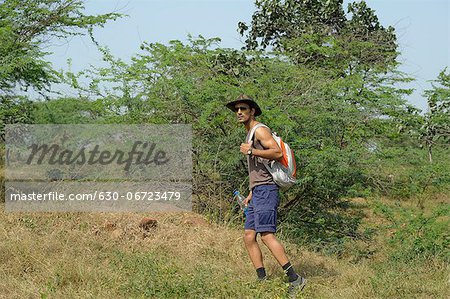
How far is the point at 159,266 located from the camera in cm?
596

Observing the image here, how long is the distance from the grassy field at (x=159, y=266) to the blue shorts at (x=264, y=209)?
476 mm

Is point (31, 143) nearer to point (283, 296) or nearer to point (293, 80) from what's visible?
point (293, 80)

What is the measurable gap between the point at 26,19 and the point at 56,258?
6.35 m

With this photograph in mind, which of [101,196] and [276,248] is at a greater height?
[276,248]

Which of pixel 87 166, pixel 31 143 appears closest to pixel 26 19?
pixel 31 143

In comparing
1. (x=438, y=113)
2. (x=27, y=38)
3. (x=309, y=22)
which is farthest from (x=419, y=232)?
(x=309, y=22)

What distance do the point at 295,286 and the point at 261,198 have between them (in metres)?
0.83

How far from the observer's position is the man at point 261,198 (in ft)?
18.1

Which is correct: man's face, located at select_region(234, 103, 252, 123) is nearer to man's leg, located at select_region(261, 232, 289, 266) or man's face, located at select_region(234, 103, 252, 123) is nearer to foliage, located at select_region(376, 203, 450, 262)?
man's leg, located at select_region(261, 232, 289, 266)

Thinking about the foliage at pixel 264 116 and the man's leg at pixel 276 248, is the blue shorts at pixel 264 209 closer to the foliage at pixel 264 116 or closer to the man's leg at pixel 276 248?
the man's leg at pixel 276 248

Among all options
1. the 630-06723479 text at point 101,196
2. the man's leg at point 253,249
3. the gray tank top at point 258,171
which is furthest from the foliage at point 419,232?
the 630-06723479 text at point 101,196

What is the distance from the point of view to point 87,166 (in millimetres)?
10039

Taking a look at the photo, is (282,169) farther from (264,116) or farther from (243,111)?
(264,116)

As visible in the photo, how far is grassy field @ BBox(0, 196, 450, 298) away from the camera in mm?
5324
